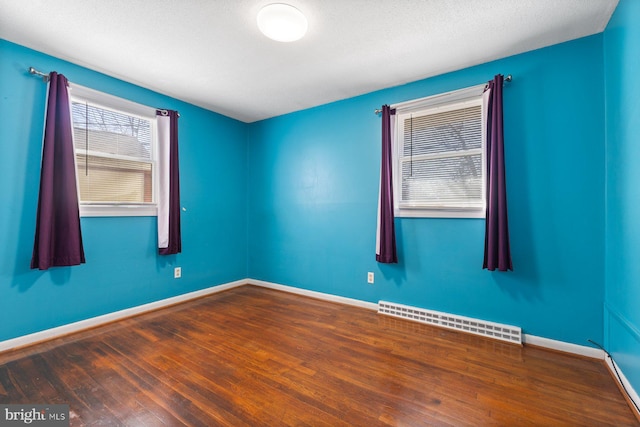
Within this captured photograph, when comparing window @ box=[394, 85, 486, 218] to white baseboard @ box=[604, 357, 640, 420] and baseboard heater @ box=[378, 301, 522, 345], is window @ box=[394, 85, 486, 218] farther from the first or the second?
white baseboard @ box=[604, 357, 640, 420]

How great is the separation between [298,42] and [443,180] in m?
1.87

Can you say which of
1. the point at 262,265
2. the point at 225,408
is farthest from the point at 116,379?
the point at 262,265

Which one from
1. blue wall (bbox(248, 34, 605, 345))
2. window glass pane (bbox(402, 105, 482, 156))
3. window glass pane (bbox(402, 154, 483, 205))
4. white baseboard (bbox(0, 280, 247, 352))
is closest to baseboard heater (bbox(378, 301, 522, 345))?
blue wall (bbox(248, 34, 605, 345))

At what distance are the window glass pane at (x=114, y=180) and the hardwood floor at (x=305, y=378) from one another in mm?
1319

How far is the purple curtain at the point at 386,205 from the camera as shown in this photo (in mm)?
3025

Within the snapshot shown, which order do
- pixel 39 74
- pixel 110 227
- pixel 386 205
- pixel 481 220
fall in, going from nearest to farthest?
pixel 39 74
pixel 481 220
pixel 110 227
pixel 386 205

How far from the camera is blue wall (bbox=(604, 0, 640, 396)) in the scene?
65.1 inches

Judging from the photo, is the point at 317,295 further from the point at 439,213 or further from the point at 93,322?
the point at 93,322

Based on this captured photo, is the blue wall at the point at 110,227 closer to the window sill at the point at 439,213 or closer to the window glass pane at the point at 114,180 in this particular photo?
the window glass pane at the point at 114,180

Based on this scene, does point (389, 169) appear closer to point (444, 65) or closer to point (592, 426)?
point (444, 65)

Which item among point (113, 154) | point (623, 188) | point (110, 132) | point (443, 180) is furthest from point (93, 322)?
point (623, 188)

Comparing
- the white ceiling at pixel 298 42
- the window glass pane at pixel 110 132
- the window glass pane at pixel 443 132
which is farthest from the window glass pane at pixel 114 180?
the window glass pane at pixel 443 132

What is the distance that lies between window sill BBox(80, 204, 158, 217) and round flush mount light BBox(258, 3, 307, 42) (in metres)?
2.29

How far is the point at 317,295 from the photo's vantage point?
3.75 m
